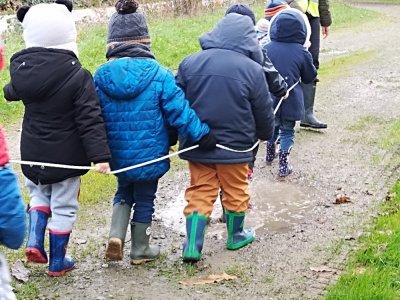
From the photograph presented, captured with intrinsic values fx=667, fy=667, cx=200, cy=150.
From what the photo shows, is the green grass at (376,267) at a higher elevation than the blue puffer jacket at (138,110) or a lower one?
lower

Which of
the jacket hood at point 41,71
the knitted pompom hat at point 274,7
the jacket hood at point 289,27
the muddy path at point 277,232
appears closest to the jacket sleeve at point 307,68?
the jacket hood at point 289,27

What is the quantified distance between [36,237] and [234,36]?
185 cm

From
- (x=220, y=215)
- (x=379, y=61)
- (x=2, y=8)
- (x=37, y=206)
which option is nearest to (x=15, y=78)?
(x=37, y=206)

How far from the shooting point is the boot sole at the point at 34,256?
4.12 metres

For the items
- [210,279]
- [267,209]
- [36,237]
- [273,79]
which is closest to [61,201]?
[36,237]

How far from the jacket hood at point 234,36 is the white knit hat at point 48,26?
3.41ft

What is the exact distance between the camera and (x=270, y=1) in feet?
22.5

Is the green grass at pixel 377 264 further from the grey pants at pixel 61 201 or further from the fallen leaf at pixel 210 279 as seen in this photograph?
the grey pants at pixel 61 201

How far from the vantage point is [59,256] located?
420 centimetres

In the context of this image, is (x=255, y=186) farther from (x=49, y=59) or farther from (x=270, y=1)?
(x=49, y=59)

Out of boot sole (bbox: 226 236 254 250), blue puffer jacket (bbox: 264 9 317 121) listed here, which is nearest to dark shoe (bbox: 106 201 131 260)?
boot sole (bbox: 226 236 254 250)

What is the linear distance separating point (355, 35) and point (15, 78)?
13990 millimetres

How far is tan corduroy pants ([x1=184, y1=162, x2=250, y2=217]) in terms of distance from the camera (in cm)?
456

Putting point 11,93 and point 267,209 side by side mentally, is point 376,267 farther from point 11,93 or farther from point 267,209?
point 11,93
